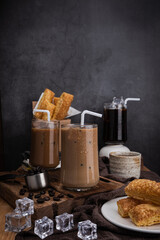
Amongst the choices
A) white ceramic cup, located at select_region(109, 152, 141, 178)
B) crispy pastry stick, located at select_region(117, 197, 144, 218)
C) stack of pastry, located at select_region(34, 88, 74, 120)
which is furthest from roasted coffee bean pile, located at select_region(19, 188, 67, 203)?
stack of pastry, located at select_region(34, 88, 74, 120)

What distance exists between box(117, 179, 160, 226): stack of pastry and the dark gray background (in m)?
1.51

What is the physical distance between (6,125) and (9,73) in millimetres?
440

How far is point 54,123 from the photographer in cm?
158

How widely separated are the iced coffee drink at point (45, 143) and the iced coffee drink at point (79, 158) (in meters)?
0.29

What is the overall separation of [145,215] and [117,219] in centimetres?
12

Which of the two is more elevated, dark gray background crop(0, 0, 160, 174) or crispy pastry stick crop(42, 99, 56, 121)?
dark gray background crop(0, 0, 160, 174)

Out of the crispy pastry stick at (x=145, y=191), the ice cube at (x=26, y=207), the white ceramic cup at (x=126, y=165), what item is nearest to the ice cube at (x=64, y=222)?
the ice cube at (x=26, y=207)

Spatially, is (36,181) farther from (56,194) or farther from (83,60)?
(83,60)

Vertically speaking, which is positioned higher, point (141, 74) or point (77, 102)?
point (141, 74)

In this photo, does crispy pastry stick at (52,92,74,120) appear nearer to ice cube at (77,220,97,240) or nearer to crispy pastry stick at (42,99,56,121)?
crispy pastry stick at (42,99,56,121)

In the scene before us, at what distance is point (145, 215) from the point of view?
0.96 metres

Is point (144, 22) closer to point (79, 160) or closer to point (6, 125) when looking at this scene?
point (6, 125)

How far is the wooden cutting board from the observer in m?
1.13

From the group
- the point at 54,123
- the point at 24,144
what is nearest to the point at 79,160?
the point at 54,123
